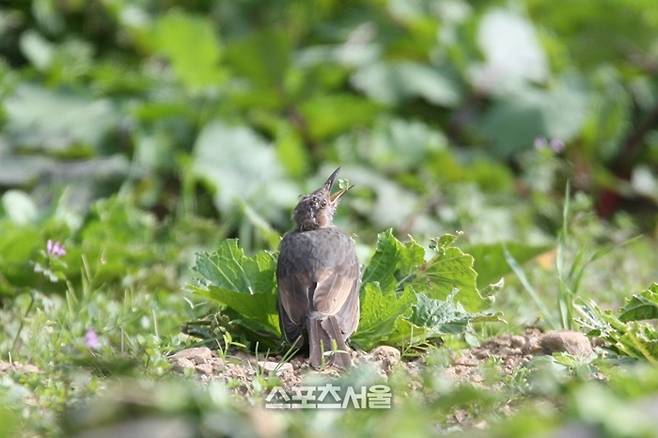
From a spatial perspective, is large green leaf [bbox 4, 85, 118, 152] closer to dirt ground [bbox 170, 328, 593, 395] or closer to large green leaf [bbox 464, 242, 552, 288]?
large green leaf [bbox 464, 242, 552, 288]

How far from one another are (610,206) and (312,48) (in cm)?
219

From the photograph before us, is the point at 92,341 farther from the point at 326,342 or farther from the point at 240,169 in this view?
the point at 240,169

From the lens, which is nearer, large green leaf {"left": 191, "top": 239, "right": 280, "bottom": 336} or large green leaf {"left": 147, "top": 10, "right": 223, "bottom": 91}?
large green leaf {"left": 191, "top": 239, "right": 280, "bottom": 336}

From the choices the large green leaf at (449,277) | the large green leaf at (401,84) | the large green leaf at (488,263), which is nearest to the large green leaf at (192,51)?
the large green leaf at (401,84)

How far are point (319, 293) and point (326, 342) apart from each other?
18 centimetres

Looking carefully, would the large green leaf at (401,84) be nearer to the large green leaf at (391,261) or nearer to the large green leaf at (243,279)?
the large green leaf at (391,261)

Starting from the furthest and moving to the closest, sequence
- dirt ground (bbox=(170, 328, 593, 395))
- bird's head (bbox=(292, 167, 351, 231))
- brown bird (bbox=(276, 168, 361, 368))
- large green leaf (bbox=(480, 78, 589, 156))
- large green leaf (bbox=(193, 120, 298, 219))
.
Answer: large green leaf (bbox=(480, 78, 589, 156)), large green leaf (bbox=(193, 120, 298, 219)), bird's head (bbox=(292, 167, 351, 231)), brown bird (bbox=(276, 168, 361, 368)), dirt ground (bbox=(170, 328, 593, 395))

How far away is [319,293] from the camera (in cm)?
362

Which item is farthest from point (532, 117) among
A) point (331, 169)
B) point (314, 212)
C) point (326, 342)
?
point (326, 342)

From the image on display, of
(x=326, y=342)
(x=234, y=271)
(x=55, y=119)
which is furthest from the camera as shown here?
(x=55, y=119)

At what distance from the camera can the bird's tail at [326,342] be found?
3.44 m

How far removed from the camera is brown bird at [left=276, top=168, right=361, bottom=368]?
3.50 meters

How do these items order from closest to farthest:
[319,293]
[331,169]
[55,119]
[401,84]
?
[319,293]
[55,119]
[331,169]
[401,84]

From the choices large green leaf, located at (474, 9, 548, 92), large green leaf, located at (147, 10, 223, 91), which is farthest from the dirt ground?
large green leaf, located at (474, 9, 548, 92)
